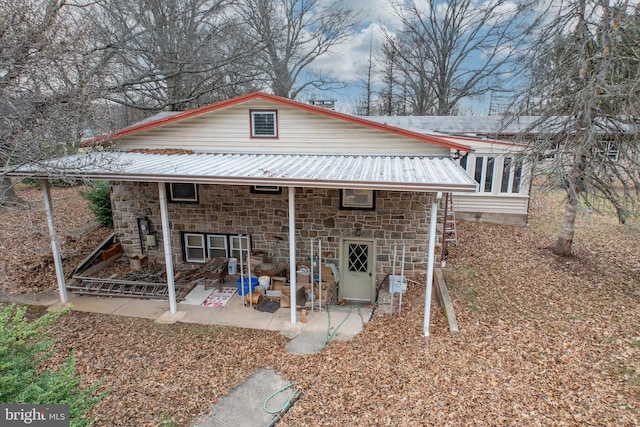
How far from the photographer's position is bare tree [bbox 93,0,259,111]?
1166cm

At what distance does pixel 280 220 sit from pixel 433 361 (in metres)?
5.27

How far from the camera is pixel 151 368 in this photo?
221 inches

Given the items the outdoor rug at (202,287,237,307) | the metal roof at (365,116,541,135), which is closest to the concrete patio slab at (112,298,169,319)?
the outdoor rug at (202,287,237,307)

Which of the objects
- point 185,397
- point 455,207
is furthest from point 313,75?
point 185,397

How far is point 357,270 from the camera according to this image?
9000 millimetres

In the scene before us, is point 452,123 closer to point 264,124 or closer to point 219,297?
point 264,124

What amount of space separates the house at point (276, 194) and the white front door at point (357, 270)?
27mm

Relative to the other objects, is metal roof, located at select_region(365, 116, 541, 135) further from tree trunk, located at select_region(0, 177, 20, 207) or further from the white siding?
tree trunk, located at select_region(0, 177, 20, 207)

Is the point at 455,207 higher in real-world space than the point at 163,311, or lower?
higher

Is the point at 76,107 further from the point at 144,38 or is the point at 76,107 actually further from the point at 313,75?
the point at 313,75

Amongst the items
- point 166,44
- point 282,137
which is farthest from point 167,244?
point 166,44

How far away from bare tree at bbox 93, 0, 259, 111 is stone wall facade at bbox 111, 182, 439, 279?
4.21 m

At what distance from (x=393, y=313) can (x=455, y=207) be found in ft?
27.1

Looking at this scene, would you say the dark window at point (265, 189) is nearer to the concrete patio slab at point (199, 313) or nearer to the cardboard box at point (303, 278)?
the cardboard box at point (303, 278)
